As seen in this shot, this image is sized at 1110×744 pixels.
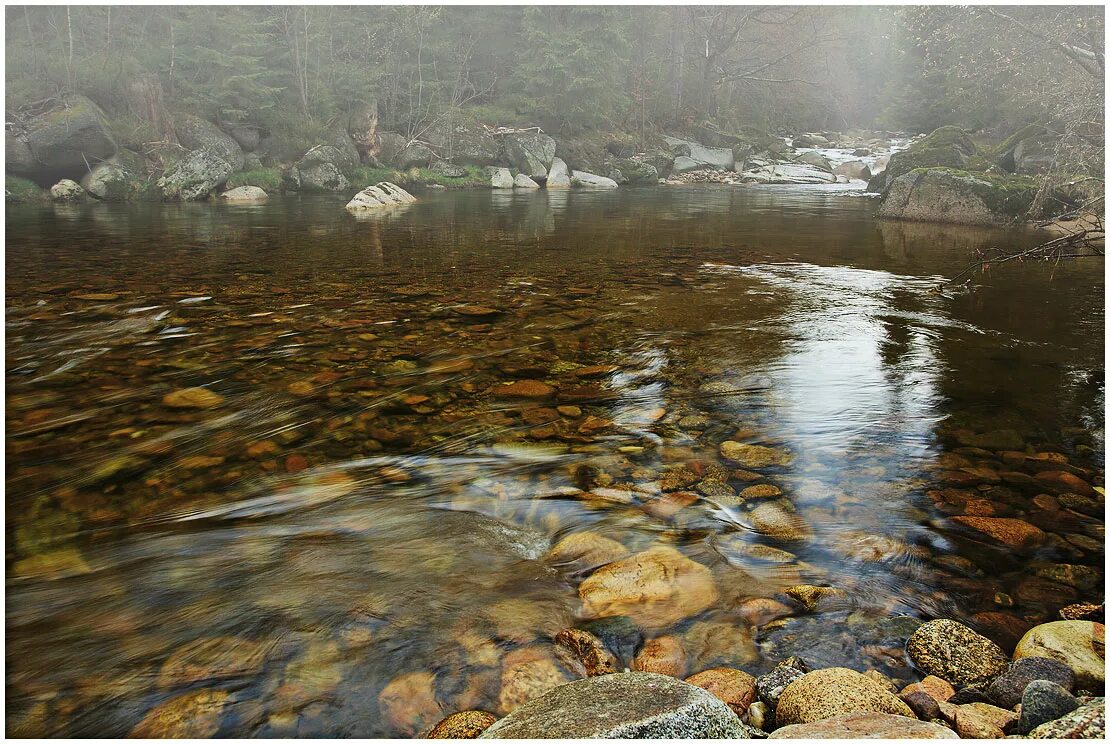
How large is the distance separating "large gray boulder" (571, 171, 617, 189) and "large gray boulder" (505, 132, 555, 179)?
1569 mm

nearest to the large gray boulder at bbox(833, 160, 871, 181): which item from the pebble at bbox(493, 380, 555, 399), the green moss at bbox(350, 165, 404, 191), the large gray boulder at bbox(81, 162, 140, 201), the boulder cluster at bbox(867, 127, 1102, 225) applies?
the boulder cluster at bbox(867, 127, 1102, 225)

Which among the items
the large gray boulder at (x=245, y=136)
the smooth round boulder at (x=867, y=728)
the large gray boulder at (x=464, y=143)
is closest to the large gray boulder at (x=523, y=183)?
the large gray boulder at (x=464, y=143)

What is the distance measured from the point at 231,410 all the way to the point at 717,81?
4885 cm

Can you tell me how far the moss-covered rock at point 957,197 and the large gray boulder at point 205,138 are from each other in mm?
21452

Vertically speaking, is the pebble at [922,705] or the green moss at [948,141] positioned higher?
the green moss at [948,141]

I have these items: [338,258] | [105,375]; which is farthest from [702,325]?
[338,258]

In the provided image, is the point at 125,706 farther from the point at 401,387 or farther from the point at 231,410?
the point at 401,387

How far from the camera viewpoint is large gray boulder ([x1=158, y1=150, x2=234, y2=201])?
2020cm

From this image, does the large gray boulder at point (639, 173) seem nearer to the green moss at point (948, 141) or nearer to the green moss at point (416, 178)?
the green moss at point (416, 178)

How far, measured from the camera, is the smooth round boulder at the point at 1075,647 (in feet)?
6.14

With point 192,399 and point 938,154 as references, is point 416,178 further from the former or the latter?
point 192,399

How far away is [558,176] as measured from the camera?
29.0m

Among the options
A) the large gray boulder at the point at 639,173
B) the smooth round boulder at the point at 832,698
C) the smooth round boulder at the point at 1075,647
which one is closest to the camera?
the smooth round boulder at the point at 832,698

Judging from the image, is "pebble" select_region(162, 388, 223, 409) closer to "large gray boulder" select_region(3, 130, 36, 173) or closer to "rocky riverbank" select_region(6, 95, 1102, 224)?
"rocky riverbank" select_region(6, 95, 1102, 224)
